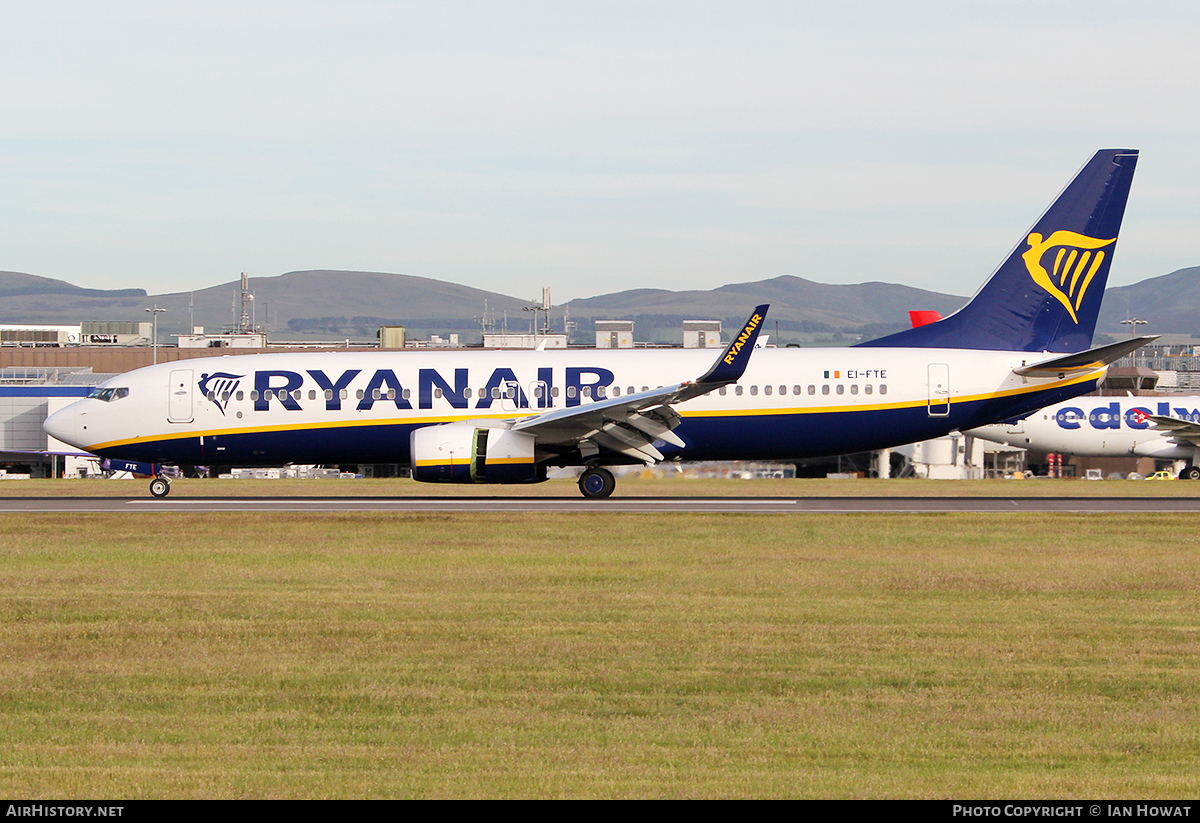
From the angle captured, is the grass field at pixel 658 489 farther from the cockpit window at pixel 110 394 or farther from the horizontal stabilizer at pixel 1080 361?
the horizontal stabilizer at pixel 1080 361

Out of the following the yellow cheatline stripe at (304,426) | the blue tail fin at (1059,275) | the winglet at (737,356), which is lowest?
the yellow cheatline stripe at (304,426)

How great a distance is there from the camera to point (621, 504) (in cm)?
3250

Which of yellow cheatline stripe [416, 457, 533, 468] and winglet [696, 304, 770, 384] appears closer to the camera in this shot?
winglet [696, 304, 770, 384]

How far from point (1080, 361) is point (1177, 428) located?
32468 mm

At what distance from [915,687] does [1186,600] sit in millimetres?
7036

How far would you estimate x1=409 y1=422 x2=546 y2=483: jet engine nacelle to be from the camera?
103 feet

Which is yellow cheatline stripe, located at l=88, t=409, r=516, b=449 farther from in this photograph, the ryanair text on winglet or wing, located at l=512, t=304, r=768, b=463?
the ryanair text on winglet

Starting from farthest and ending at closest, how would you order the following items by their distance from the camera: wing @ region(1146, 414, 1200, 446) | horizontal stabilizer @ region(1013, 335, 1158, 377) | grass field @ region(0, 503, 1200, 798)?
wing @ region(1146, 414, 1200, 446)
horizontal stabilizer @ region(1013, 335, 1158, 377)
grass field @ region(0, 503, 1200, 798)

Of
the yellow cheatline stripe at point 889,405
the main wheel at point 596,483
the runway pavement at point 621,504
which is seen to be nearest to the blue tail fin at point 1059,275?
the yellow cheatline stripe at point 889,405

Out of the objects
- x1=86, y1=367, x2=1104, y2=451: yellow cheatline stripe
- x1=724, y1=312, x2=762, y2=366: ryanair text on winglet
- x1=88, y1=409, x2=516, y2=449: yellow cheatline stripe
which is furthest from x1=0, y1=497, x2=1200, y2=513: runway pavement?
x1=724, y1=312, x2=762, y2=366: ryanair text on winglet

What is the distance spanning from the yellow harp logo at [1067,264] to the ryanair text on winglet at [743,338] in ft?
31.5

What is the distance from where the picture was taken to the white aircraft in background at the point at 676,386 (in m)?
33.9

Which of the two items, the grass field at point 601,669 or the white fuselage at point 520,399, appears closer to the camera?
the grass field at point 601,669
